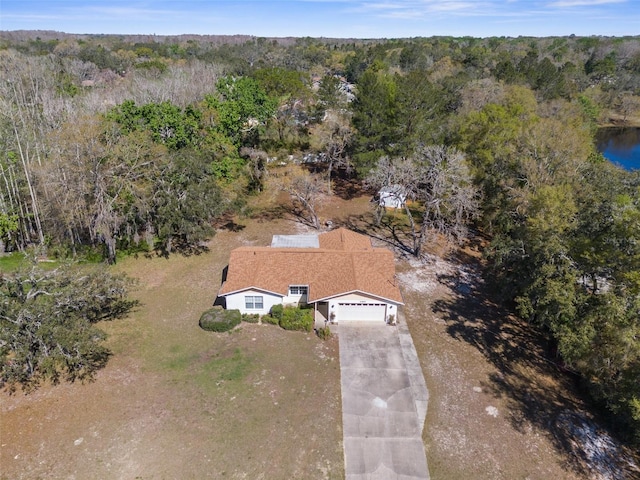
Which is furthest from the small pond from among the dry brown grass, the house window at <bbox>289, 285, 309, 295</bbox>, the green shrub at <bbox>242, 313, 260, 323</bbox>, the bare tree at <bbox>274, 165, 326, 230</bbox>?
the green shrub at <bbox>242, 313, 260, 323</bbox>

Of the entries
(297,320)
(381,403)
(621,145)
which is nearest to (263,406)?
(381,403)

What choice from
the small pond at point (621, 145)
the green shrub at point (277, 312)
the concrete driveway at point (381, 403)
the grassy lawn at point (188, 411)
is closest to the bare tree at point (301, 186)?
the green shrub at point (277, 312)

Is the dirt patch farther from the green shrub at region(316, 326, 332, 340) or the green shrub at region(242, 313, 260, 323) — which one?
the green shrub at region(242, 313, 260, 323)

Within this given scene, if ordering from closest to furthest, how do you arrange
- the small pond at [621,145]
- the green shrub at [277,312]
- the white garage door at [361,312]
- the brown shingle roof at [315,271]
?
1. the brown shingle roof at [315,271]
2. the white garage door at [361,312]
3. the green shrub at [277,312]
4. the small pond at [621,145]

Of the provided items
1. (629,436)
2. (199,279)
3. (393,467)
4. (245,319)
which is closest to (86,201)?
(199,279)

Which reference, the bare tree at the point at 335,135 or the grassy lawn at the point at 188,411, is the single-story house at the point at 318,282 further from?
the bare tree at the point at 335,135
